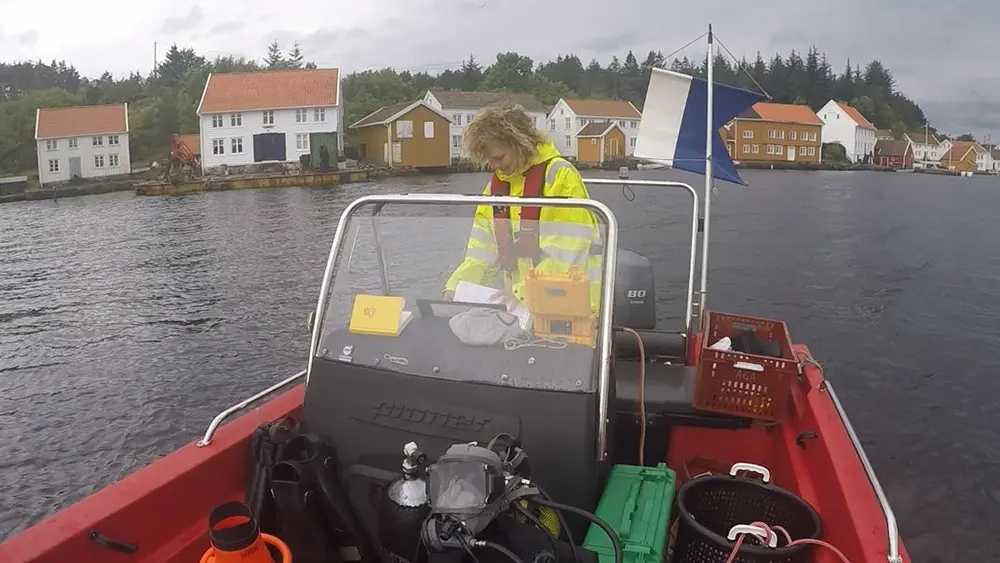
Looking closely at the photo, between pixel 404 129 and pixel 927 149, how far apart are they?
297 ft

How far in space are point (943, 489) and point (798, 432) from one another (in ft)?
13.4

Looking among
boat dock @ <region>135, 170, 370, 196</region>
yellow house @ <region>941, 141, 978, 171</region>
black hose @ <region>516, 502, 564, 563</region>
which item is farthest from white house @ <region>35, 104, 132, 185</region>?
yellow house @ <region>941, 141, 978, 171</region>

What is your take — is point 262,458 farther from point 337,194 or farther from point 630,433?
point 337,194

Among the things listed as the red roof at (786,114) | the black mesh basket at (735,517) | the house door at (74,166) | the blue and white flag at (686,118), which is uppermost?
the red roof at (786,114)

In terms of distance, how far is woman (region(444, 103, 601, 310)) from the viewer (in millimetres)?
2896

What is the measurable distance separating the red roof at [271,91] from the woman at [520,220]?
159ft

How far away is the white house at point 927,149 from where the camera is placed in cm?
10812

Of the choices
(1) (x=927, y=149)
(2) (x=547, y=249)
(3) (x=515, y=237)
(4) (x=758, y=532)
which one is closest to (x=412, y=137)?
(3) (x=515, y=237)

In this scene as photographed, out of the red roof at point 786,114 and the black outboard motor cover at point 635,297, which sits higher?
the red roof at point 786,114

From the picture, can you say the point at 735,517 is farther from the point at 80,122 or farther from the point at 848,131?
the point at 848,131

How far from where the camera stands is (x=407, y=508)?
2168 millimetres

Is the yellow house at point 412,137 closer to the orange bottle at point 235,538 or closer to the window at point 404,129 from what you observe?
the window at point 404,129

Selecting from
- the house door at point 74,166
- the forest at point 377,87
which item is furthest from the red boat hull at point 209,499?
the house door at point 74,166

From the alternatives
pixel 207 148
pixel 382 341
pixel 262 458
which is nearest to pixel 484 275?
pixel 382 341
